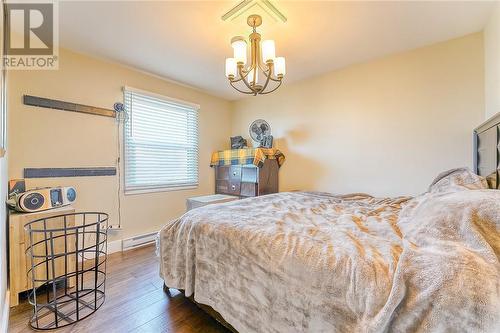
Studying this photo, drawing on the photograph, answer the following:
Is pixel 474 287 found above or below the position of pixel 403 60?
below

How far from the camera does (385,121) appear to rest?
103 inches

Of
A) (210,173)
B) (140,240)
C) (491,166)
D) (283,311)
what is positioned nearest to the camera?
(283,311)

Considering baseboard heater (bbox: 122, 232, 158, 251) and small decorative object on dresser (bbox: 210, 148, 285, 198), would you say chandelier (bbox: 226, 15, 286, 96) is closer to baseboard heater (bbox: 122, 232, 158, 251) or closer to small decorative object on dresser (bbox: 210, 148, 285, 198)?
small decorative object on dresser (bbox: 210, 148, 285, 198)

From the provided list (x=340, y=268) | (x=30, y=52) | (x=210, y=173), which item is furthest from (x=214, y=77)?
(x=340, y=268)

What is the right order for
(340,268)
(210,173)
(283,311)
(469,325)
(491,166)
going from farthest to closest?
(210,173) → (491,166) → (283,311) → (340,268) → (469,325)

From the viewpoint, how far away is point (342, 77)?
293 centimetres

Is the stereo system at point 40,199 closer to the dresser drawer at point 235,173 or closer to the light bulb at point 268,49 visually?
the dresser drawer at point 235,173

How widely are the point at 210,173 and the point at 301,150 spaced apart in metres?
1.59

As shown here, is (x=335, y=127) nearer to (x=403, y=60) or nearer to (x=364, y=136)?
(x=364, y=136)

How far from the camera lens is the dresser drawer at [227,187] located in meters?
3.57

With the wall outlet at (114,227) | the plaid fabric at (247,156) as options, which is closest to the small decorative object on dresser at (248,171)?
the plaid fabric at (247,156)

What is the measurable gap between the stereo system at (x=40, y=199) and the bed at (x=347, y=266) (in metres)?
1.08

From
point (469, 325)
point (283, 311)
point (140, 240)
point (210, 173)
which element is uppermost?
point (210, 173)

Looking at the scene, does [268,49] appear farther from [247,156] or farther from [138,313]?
[138,313]
